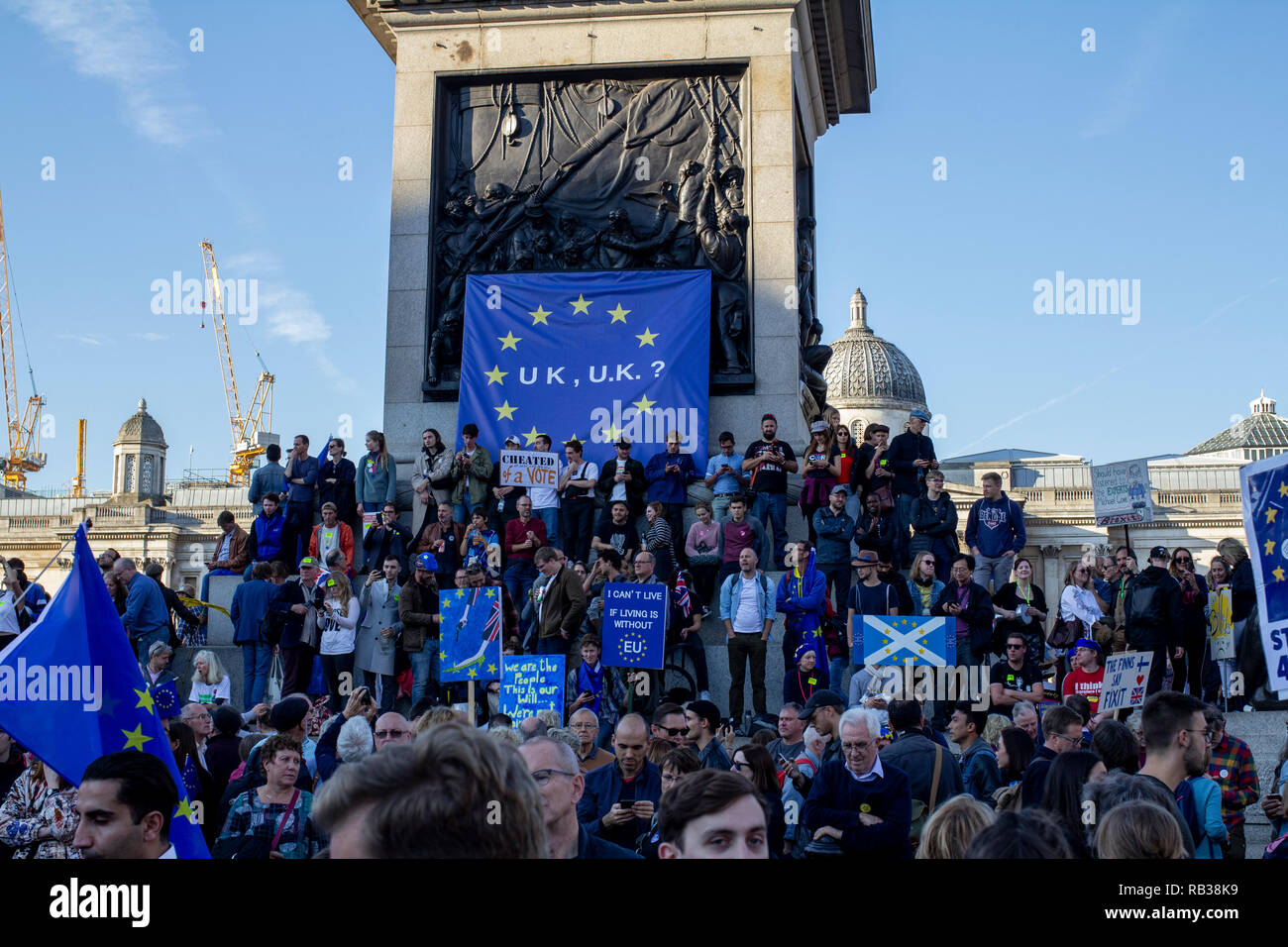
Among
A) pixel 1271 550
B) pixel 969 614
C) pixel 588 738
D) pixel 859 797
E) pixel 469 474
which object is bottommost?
pixel 859 797

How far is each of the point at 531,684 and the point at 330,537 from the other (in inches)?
206

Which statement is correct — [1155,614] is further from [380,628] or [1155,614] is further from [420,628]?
[380,628]

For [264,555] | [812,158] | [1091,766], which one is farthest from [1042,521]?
[1091,766]

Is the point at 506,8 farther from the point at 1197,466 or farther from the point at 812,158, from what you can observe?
the point at 1197,466

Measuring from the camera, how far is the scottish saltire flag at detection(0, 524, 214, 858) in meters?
6.20

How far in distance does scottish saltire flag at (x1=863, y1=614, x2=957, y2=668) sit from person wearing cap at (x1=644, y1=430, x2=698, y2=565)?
4.86 meters

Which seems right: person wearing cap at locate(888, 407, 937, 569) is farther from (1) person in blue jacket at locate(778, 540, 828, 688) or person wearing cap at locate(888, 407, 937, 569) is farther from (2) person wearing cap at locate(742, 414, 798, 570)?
(1) person in blue jacket at locate(778, 540, 828, 688)

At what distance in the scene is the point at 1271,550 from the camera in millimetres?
6703

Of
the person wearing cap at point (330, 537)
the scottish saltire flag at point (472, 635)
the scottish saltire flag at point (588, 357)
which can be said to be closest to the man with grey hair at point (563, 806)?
the scottish saltire flag at point (472, 635)

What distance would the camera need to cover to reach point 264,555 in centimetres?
1712

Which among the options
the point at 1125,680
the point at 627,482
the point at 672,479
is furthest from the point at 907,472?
the point at 1125,680

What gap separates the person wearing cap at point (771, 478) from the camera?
16.4 m
